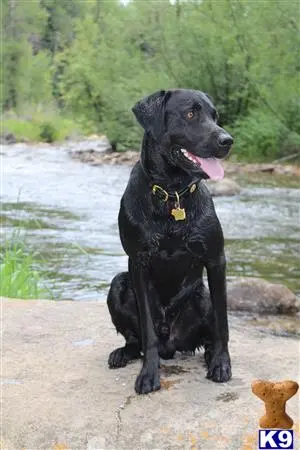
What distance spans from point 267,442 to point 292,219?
1024 cm

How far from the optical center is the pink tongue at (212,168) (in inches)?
112

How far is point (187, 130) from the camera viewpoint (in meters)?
2.90

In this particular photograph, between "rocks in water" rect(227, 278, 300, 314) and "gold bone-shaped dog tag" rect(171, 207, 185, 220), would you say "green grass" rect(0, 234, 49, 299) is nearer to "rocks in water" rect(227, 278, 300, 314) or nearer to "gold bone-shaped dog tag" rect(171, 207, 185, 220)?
"rocks in water" rect(227, 278, 300, 314)

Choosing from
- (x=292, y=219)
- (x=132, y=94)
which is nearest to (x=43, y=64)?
(x=132, y=94)

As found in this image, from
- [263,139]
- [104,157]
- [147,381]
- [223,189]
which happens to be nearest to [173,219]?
[147,381]

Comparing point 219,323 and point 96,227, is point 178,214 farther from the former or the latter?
point 96,227

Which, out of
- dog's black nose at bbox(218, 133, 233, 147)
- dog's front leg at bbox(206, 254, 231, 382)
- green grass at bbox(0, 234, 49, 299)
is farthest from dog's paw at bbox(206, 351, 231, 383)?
green grass at bbox(0, 234, 49, 299)

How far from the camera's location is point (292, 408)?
2797mm

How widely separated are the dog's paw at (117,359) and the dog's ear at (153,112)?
3.83 feet

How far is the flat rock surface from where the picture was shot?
2736 millimetres

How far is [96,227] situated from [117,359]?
780cm

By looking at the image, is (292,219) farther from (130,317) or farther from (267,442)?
(267,442)

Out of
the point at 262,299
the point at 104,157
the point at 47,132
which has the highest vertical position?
the point at 262,299

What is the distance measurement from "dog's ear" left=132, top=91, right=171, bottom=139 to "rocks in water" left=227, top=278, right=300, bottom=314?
410cm
